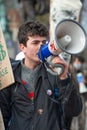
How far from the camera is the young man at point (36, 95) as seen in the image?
4.14 metres

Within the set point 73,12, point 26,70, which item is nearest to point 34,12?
point 73,12

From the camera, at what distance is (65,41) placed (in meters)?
4.06

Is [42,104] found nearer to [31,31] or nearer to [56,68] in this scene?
[56,68]

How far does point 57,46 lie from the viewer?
393 centimetres

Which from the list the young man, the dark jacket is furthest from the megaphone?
the dark jacket

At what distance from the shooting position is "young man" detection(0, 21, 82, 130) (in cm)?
414

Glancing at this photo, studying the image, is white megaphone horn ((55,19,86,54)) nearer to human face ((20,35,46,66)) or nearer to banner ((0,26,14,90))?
human face ((20,35,46,66))

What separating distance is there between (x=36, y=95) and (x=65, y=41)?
0.55m

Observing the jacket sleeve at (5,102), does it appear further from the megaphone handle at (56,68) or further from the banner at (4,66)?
the megaphone handle at (56,68)

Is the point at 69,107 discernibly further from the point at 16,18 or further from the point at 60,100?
the point at 16,18

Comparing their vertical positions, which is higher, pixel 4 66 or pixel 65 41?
pixel 65 41

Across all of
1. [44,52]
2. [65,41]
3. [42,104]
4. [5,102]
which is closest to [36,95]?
[42,104]

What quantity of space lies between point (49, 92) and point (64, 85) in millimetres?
178

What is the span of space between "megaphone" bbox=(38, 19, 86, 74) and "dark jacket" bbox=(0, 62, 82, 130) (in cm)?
25
